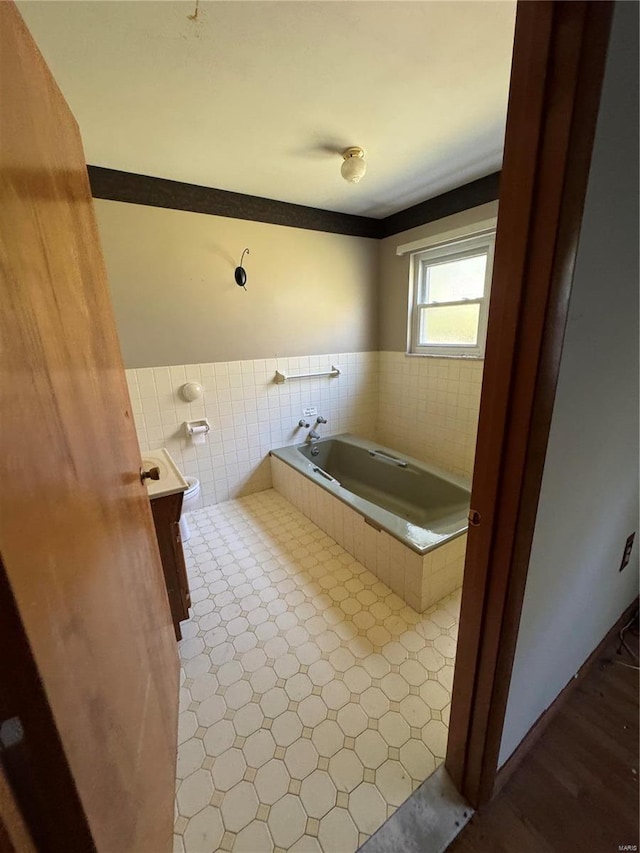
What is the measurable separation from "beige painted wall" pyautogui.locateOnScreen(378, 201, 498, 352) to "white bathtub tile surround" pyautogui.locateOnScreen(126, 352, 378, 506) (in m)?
0.29

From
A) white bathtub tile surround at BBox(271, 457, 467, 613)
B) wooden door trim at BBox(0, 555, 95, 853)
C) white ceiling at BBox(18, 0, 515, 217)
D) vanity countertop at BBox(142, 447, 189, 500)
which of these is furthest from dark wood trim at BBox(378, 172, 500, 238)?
wooden door trim at BBox(0, 555, 95, 853)

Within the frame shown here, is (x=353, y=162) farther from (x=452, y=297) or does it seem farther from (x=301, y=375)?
(x=301, y=375)

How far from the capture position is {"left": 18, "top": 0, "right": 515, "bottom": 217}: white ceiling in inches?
42.8

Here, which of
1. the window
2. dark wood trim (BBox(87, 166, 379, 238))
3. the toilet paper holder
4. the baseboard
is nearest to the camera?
the baseboard

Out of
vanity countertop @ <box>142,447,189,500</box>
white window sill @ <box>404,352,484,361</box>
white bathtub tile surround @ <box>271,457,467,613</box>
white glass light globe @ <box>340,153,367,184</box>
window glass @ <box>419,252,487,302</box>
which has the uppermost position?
white glass light globe @ <box>340,153,367,184</box>

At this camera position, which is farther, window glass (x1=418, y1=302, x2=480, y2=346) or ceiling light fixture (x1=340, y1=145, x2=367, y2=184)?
window glass (x1=418, y1=302, x2=480, y2=346)

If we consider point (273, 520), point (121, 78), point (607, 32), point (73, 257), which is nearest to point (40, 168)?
point (73, 257)

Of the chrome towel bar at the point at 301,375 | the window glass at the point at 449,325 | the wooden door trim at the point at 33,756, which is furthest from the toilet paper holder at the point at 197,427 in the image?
the wooden door trim at the point at 33,756

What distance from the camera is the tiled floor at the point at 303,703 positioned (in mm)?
1018

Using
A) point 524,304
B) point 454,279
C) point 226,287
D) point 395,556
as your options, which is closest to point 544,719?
point 395,556

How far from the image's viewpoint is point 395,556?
5.92ft

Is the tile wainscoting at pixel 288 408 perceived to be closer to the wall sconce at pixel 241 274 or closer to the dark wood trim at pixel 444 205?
the wall sconce at pixel 241 274

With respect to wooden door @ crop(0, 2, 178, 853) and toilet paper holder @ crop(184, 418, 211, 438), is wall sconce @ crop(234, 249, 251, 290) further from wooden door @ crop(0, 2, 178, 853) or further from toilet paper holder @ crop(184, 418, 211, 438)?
wooden door @ crop(0, 2, 178, 853)

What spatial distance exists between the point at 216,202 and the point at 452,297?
1.95 metres
